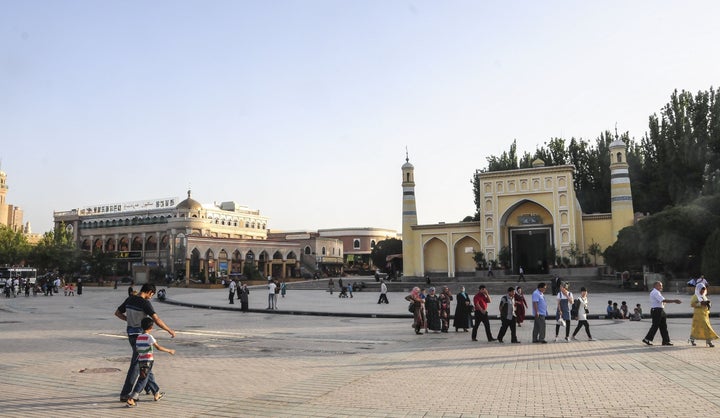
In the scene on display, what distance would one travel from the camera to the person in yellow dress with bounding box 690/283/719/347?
36.5 ft

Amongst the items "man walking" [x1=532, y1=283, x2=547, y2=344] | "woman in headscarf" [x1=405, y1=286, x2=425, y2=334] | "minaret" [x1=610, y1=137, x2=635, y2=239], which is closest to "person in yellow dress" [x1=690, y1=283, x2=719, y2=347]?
"man walking" [x1=532, y1=283, x2=547, y2=344]

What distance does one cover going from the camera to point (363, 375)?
8453 millimetres

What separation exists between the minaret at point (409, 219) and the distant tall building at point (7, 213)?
192 ft

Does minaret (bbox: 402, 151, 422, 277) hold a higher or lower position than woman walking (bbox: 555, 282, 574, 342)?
higher

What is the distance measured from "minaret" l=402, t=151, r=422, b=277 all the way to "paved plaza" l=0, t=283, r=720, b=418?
3427 centimetres

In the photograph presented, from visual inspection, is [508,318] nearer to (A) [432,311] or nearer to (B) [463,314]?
(B) [463,314]

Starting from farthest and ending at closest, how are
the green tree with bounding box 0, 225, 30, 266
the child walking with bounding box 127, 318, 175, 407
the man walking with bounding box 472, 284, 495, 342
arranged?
1. the green tree with bounding box 0, 225, 30, 266
2. the man walking with bounding box 472, 284, 495, 342
3. the child walking with bounding box 127, 318, 175, 407

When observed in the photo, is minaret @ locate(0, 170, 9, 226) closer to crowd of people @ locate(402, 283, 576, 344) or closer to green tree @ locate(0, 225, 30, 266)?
green tree @ locate(0, 225, 30, 266)

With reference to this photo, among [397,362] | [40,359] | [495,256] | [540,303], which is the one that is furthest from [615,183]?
[40,359]

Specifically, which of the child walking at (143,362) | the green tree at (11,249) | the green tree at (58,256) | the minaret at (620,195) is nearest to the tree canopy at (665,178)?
the minaret at (620,195)

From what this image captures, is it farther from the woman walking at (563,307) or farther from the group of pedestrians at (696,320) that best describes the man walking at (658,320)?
the woman walking at (563,307)

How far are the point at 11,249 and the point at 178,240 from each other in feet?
53.6

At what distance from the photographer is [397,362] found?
977 cm

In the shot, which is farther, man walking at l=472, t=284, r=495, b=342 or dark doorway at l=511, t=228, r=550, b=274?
dark doorway at l=511, t=228, r=550, b=274
